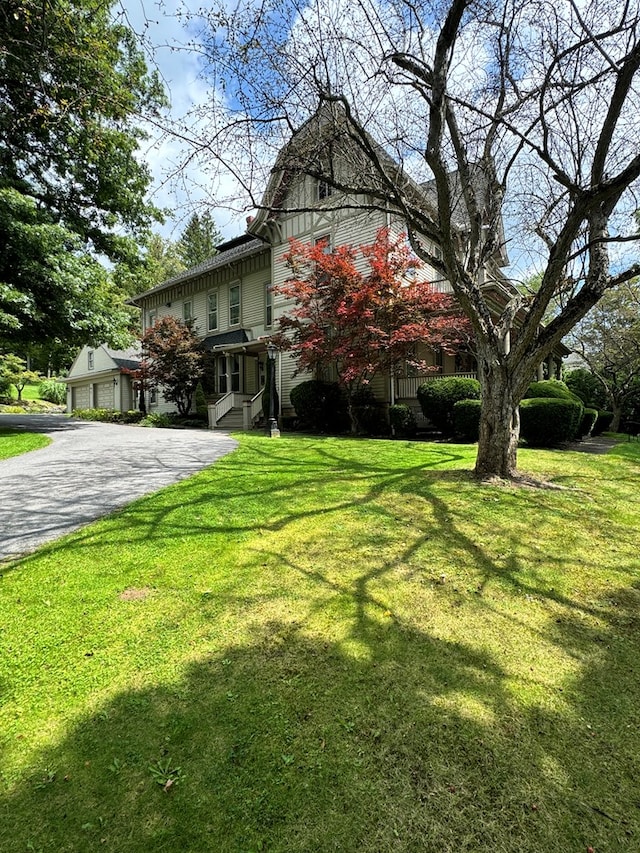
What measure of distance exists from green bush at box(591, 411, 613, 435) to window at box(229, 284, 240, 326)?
53.4 ft

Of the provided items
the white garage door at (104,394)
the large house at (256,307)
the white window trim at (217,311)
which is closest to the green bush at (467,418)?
the large house at (256,307)

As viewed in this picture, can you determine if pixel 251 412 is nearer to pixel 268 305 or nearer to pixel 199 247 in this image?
pixel 268 305

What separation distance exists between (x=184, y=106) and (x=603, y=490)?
285 inches

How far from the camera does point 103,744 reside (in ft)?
5.75

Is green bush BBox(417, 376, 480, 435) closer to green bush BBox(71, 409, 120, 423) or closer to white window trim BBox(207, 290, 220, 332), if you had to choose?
white window trim BBox(207, 290, 220, 332)

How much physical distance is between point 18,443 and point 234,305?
12.0m

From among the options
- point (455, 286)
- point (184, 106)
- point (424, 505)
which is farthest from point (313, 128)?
point (424, 505)

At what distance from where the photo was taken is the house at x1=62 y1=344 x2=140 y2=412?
975 inches

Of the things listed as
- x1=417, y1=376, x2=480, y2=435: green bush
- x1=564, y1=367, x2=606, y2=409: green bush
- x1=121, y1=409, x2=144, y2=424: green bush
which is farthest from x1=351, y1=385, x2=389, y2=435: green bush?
x1=564, y1=367, x2=606, y2=409: green bush


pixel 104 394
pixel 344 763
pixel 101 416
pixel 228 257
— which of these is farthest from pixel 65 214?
pixel 344 763

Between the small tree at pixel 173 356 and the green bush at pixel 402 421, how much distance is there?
1025 centimetres

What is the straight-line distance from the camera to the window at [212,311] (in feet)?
67.4

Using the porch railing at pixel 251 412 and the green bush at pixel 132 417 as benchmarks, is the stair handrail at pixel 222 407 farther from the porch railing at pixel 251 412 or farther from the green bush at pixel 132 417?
the green bush at pixel 132 417

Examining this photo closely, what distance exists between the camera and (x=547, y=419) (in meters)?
9.42
